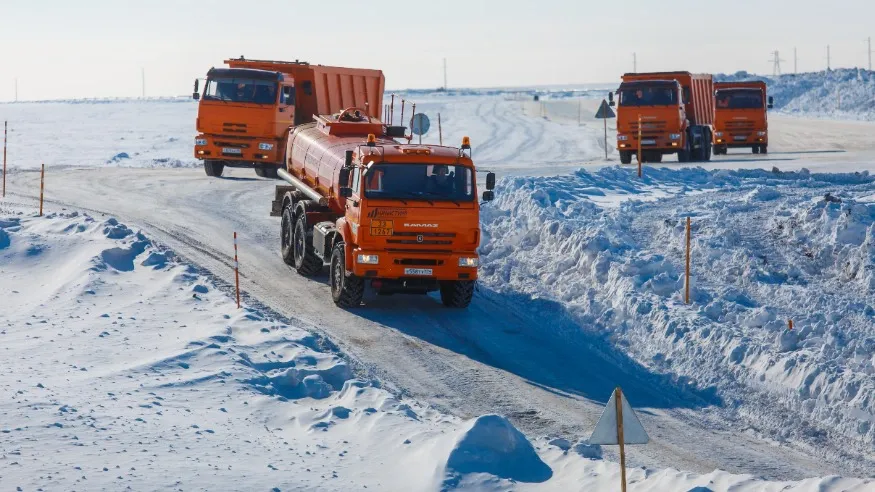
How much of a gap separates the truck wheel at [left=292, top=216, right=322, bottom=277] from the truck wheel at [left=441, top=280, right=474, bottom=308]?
118 inches

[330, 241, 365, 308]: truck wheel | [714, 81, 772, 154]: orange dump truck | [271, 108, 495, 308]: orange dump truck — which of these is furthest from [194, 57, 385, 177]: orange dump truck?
[714, 81, 772, 154]: orange dump truck

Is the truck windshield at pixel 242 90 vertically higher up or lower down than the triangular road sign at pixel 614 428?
higher up

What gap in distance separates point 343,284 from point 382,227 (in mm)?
1295

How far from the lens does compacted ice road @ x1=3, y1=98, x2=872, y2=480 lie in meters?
12.4

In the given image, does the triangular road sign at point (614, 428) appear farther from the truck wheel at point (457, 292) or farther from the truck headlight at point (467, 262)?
the truck wheel at point (457, 292)

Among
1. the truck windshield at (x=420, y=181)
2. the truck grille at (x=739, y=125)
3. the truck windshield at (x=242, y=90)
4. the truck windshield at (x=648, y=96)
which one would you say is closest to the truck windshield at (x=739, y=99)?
the truck grille at (x=739, y=125)

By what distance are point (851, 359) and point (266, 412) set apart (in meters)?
7.73

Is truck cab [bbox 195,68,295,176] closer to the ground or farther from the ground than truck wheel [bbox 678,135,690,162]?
farther from the ground

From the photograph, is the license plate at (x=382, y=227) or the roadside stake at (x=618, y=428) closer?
the roadside stake at (x=618, y=428)

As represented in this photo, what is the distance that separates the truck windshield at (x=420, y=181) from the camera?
57.2 feet

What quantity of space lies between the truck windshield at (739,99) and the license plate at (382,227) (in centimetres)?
3180

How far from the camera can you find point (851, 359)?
1520cm

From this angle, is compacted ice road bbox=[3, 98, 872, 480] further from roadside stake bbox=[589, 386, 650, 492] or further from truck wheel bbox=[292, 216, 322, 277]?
roadside stake bbox=[589, 386, 650, 492]

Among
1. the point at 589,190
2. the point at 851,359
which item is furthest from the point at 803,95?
the point at 851,359
